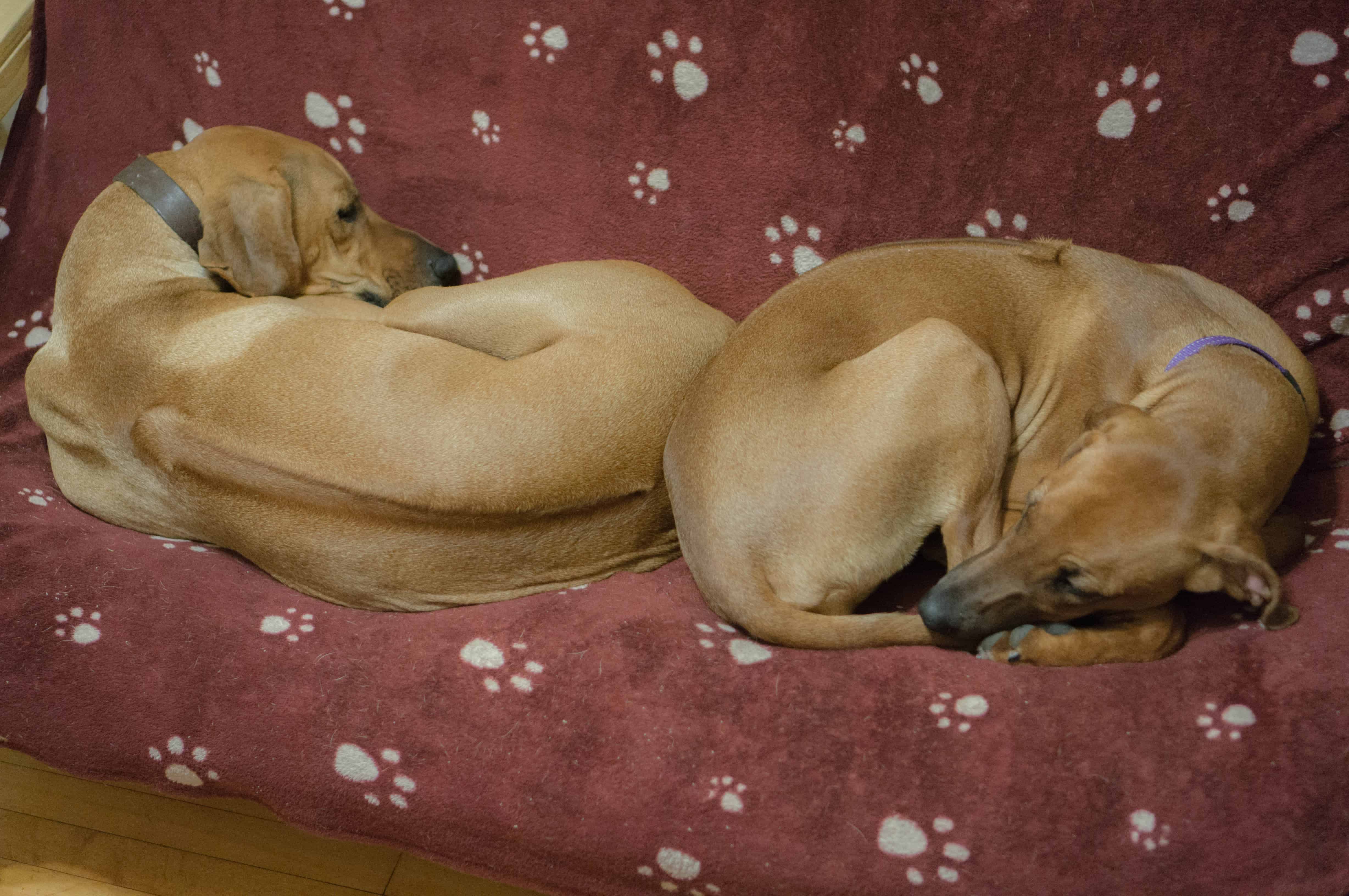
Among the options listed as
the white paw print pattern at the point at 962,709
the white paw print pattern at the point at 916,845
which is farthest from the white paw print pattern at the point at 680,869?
the white paw print pattern at the point at 962,709

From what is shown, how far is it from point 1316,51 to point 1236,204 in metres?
0.42

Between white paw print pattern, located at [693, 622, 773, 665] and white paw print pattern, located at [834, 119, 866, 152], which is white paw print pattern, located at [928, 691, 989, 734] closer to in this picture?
white paw print pattern, located at [693, 622, 773, 665]

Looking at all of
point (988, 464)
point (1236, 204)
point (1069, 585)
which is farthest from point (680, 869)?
point (1236, 204)

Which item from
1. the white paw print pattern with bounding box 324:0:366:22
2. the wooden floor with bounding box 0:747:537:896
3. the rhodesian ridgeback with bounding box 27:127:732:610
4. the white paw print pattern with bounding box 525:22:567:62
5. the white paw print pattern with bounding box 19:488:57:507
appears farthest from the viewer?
the white paw print pattern with bounding box 324:0:366:22

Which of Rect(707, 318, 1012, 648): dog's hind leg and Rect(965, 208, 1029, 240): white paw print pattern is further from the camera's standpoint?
Rect(965, 208, 1029, 240): white paw print pattern

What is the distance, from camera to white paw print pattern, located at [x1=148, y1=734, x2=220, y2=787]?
228cm

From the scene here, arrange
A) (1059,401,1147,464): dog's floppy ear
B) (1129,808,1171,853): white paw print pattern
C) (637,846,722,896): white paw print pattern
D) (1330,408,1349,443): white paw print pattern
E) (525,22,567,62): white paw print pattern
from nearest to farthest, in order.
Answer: (1129,808,1171,853): white paw print pattern, (637,846,722,896): white paw print pattern, (1059,401,1147,464): dog's floppy ear, (1330,408,1349,443): white paw print pattern, (525,22,567,62): white paw print pattern

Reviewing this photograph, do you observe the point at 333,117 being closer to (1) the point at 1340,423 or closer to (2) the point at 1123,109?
(2) the point at 1123,109

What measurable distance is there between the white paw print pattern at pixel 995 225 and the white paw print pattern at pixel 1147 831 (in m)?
1.72

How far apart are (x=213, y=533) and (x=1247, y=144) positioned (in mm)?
3057

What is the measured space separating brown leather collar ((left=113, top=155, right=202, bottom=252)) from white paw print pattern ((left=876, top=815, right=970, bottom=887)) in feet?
8.51

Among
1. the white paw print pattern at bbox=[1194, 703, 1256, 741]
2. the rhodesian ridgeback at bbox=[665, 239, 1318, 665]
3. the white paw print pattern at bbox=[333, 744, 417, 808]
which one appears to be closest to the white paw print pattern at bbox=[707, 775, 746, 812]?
the rhodesian ridgeback at bbox=[665, 239, 1318, 665]

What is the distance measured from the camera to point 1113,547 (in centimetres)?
210

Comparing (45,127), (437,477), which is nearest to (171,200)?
(45,127)
